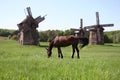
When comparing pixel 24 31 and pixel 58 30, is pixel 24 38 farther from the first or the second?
pixel 58 30

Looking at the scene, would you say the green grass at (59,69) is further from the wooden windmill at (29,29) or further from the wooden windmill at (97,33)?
the wooden windmill at (97,33)

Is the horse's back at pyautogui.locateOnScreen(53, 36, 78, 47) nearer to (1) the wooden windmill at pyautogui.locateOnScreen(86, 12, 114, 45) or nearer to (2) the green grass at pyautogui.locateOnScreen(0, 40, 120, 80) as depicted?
(2) the green grass at pyautogui.locateOnScreen(0, 40, 120, 80)

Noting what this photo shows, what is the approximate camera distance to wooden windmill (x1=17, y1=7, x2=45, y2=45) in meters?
66.2

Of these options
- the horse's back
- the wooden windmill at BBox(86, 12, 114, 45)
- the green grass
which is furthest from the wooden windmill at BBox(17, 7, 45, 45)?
the green grass

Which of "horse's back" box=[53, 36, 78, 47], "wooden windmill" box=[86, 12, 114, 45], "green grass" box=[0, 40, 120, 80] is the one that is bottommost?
"green grass" box=[0, 40, 120, 80]

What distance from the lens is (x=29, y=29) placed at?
66438mm

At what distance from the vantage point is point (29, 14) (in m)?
67.7

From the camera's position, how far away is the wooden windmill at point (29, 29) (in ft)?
217

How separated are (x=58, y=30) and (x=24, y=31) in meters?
39.7

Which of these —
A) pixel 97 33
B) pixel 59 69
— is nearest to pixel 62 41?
pixel 59 69

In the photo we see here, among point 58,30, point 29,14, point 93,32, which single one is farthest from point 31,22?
point 58,30

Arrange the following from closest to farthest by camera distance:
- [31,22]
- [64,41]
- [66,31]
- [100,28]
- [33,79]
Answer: [33,79] < [64,41] < [31,22] < [100,28] < [66,31]

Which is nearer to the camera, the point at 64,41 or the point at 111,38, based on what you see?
the point at 64,41

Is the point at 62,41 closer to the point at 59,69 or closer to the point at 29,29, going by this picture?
the point at 59,69
